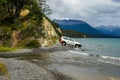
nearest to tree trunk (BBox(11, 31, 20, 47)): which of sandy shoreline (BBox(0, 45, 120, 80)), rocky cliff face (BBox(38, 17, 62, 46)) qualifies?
rocky cliff face (BBox(38, 17, 62, 46))

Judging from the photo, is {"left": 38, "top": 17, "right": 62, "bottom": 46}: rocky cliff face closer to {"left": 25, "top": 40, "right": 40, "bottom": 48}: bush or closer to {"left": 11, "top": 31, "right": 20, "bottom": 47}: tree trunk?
{"left": 25, "top": 40, "right": 40, "bottom": 48}: bush

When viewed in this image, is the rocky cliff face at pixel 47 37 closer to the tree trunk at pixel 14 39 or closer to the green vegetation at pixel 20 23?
the green vegetation at pixel 20 23

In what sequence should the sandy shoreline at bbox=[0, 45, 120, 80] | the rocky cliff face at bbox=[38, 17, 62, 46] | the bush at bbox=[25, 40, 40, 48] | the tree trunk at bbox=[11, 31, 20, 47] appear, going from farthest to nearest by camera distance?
the rocky cliff face at bbox=[38, 17, 62, 46]
the bush at bbox=[25, 40, 40, 48]
the tree trunk at bbox=[11, 31, 20, 47]
the sandy shoreline at bbox=[0, 45, 120, 80]

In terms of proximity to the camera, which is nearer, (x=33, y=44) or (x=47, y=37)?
(x=33, y=44)

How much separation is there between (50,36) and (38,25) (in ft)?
23.0

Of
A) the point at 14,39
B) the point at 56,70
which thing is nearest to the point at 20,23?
the point at 14,39

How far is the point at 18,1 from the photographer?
62.9 m

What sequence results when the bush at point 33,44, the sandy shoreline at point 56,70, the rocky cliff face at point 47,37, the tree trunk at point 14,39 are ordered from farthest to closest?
1. the rocky cliff face at point 47,37
2. the bush at point 33,44
3. the tree trunk at point 14,39
4. the sandy shoreline at point 56,70

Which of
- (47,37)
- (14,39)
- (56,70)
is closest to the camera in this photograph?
(56,70)

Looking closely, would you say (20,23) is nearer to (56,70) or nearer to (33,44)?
(33,44)

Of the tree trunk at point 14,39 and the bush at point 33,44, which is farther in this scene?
the bush at point 33,44

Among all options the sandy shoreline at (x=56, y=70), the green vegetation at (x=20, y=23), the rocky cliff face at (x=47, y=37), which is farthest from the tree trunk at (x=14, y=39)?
the sandy shoreline at (x=56, y=70)

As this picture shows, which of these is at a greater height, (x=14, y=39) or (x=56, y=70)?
(x=56, y=70)

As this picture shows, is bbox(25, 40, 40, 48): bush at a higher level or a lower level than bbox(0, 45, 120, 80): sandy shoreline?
lower
